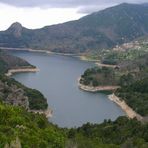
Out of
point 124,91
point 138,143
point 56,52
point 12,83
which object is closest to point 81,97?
point 124,91

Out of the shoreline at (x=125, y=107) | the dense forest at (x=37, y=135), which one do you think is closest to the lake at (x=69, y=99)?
the shoreline at (x=125, y=107)

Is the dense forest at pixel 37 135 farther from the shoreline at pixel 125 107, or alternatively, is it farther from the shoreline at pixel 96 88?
the shoreline at pixel 96 88

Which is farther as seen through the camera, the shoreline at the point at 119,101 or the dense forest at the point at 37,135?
the shoreline at the point at 119,101

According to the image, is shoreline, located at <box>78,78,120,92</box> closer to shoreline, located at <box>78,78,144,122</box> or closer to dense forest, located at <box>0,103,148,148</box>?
shoreline, located at <box>78,78,144,122</box>

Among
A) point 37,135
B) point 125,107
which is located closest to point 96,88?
point 125,107

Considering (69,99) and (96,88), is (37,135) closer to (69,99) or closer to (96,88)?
(69,99)
